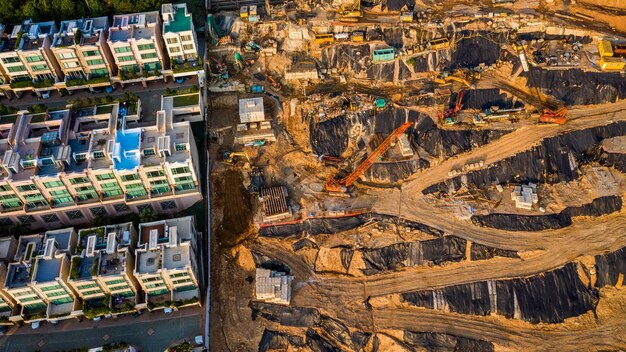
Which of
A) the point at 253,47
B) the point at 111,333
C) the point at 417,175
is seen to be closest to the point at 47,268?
the point at 111,333

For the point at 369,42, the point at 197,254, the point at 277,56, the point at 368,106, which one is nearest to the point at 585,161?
the point at 368,106

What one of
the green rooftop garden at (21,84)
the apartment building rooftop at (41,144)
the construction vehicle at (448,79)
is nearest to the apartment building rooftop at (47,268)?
the apartment building rooftop at (41,144)

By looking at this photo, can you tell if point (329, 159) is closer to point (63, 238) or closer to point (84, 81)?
point (63, 238)

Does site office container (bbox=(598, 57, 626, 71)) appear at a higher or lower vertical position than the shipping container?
lower

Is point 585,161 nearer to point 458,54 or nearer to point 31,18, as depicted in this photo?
point 458,54

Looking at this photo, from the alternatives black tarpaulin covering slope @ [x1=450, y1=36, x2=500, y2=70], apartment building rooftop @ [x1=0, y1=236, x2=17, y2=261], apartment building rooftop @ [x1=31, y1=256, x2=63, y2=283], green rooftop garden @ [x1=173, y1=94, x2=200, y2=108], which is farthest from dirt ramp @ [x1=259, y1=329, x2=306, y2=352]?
black tarpaulin covering slope @ [x1=450, y1=36, x2=500, y2=70]

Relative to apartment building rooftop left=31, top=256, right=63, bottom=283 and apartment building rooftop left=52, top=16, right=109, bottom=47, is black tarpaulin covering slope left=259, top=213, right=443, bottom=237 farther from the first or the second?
apartment building rooftop left=52, top=16, right=109, bottom=47
